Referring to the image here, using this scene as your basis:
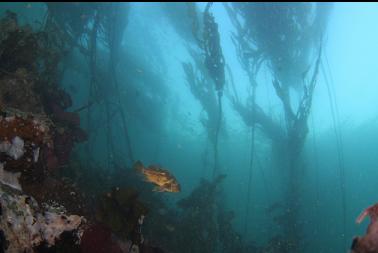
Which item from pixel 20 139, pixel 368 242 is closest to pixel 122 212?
pixel 20 139

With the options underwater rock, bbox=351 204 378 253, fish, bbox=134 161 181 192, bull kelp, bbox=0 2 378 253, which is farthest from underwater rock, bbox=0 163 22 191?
underwater rock, bbox=351 204 378 253

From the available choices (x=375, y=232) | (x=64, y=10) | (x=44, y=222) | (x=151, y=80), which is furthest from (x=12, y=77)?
(x=151, y=80)

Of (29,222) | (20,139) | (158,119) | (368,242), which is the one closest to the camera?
(368,242)

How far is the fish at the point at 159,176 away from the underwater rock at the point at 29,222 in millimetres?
2241

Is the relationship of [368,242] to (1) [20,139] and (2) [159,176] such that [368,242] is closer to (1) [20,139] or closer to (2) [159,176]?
(1) [20,139]

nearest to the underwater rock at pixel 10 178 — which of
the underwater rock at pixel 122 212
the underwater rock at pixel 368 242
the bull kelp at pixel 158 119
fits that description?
the bull kelp at pixel 158 119

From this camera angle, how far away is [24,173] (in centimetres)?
285

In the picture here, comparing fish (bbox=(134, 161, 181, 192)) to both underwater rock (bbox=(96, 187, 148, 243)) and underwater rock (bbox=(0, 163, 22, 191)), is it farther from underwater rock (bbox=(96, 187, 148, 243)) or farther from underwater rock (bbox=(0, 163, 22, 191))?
underwater rock (bbox=(0, 163, 22, 191))

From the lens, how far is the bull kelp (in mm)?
2852

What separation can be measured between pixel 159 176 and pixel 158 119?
2204 cm

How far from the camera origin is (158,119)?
27.0 metres

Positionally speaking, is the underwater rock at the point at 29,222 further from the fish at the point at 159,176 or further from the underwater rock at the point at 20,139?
the fish at the point at 159,176

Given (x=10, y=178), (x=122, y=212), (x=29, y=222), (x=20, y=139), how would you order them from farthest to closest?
(x=122, y=212)
(x=20, y=139)
(x=10, y=178)
(x=29, y=222)

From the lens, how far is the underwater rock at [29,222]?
2.36 metres
